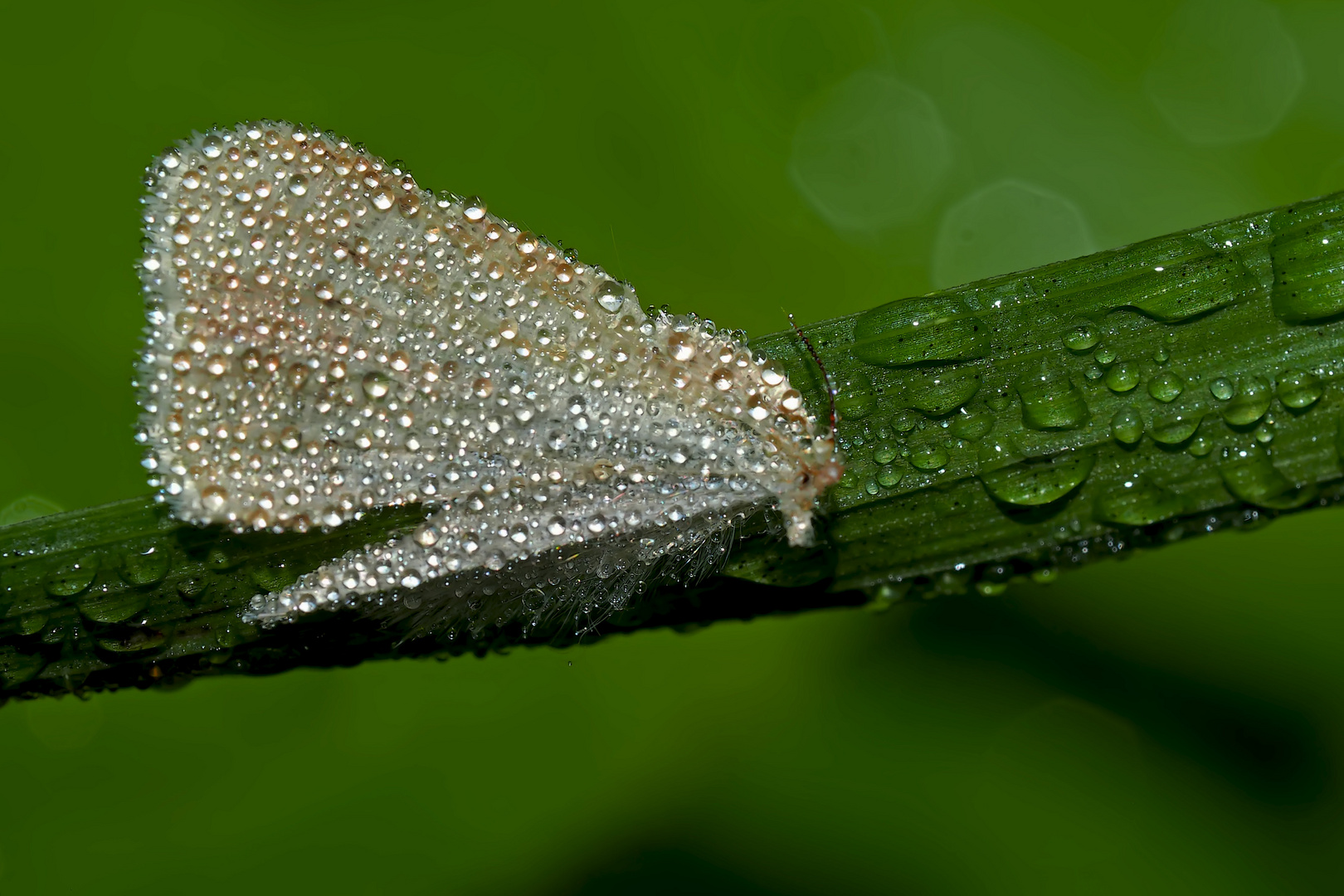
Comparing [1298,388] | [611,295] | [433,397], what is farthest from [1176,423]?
[433,397]

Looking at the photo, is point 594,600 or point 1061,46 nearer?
point 594,600

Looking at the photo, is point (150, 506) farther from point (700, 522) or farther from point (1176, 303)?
point (1176, 303)

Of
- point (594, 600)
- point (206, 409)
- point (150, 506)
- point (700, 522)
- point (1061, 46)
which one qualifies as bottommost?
point (594, 600)

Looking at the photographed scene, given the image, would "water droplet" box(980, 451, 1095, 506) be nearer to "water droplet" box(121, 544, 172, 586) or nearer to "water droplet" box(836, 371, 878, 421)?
"water droplet" box(836, 371, 878, 421)

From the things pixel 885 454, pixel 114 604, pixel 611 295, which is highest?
pixel 611 295

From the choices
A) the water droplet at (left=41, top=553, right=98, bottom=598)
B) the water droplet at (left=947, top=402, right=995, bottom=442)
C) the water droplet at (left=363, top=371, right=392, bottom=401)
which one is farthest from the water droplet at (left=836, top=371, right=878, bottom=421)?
the water droplet at (left=41, top=553, right=98, bottom=598)

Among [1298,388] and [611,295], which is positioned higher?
[611,295]

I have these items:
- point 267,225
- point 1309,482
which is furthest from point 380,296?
point 1309,482

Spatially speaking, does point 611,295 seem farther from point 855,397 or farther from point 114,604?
point 114,604
